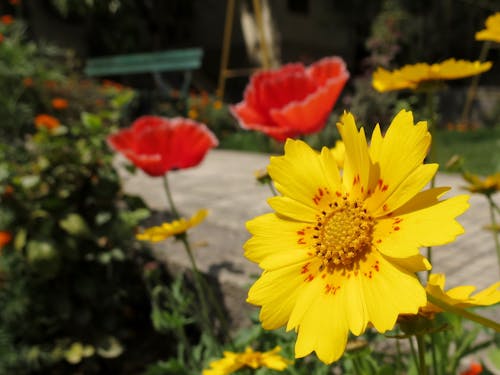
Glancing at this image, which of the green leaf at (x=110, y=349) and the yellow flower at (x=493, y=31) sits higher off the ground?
Result: the yellow flower at (x=493, y=31)

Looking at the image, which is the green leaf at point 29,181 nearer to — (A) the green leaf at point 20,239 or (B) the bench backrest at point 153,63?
(A) the green leaf at point 20,239

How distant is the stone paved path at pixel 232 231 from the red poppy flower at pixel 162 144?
7.5 inches

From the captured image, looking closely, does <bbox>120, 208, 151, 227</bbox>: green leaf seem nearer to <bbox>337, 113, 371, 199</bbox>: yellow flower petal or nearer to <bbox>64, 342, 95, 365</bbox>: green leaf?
<bbox>64, 342, 95, 365</bbox>: green leaf

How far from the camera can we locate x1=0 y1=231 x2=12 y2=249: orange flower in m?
2.14

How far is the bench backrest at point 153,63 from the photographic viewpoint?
835 cm

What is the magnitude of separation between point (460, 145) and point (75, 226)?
5.04m

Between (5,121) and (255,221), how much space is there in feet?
9.57

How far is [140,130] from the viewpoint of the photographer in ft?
4.52

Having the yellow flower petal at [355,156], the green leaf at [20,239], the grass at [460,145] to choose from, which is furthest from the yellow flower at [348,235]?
the grass at [460,145]

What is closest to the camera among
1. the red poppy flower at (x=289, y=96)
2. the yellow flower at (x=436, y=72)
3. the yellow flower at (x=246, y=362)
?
the yellow flower at (x=436, y=72)

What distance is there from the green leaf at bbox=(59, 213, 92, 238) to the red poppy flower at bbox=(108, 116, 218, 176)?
2.92ft

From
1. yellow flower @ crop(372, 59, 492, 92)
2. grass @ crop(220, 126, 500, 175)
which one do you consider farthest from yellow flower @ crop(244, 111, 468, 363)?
grass @ crop(220, 126, 500, 175)

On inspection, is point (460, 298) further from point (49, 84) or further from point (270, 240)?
point (49, 84)

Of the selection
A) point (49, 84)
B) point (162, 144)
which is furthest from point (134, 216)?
point (49, 84)
